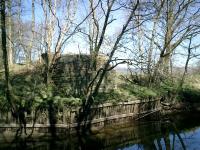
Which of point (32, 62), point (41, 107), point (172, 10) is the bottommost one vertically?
point (41, 107)

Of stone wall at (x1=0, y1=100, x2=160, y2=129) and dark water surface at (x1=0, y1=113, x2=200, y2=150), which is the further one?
stone wall at (x1=0, y1=100, x2=160, y2=129)

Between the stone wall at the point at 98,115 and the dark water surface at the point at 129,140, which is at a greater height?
the stone wall at the point at 98,115

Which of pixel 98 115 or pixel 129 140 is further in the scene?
pixel 98 115

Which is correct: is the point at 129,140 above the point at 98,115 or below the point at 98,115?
below

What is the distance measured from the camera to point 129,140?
55.2 feet

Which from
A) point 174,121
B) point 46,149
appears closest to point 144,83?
point 174,121

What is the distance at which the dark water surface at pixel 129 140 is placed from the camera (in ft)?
50.1

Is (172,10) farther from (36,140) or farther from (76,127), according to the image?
(36,140)

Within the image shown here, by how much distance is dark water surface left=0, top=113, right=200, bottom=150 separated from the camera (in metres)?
15.3

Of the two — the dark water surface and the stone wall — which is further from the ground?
the stone wall

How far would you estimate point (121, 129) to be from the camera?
19.1 m

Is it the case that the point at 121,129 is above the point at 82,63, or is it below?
below

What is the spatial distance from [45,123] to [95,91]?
3.51m

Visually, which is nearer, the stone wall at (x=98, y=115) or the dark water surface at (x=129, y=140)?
the dark water surface at (x=129, y=140)
